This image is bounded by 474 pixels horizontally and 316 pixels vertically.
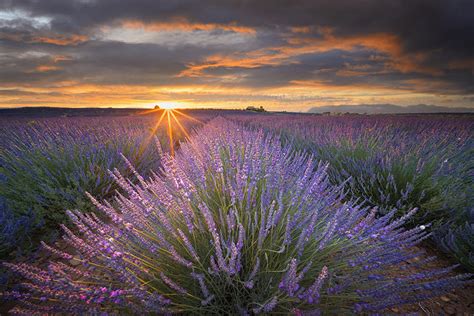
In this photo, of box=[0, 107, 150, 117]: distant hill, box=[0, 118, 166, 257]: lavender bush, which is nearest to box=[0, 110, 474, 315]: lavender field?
box=[0, 118, 166, 257]: lavender bush

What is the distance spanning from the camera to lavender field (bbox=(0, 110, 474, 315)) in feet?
3.58

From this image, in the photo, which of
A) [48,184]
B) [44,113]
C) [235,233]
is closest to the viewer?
[235,233]

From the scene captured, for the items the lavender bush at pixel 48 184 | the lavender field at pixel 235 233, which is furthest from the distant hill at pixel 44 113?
the lavender field at pixel 235 233

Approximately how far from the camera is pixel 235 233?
1434mm

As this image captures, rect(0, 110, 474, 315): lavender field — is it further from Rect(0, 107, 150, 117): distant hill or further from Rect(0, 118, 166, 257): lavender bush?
Rect(0, 107, 150, 117): distant hill

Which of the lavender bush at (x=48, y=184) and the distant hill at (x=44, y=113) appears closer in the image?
the lavender bush at (x=48, y=184)

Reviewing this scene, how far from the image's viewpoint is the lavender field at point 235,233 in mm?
1091

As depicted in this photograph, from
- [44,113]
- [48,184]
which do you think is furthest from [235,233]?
[44,113]

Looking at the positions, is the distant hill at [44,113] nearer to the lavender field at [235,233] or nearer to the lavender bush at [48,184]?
the lavender bush at [48,184]

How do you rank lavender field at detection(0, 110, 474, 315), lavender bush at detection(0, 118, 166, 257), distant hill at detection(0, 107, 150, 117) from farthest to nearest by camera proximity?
distant hill at detection(0, 107, 150, 117)
lavender bush at detection(0, 118, 166, 257)
lavender field at detection(0, 110, 474, 315)

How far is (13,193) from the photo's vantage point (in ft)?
10.0

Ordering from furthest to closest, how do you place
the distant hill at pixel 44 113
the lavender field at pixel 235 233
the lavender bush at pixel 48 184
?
the distant hill at pixel 44 113, the lavender bush at pixel 48 184, the lavender field at pixel 235 233

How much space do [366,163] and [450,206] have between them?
3.44ft

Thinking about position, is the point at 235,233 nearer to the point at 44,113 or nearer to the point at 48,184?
the point at 48,184
